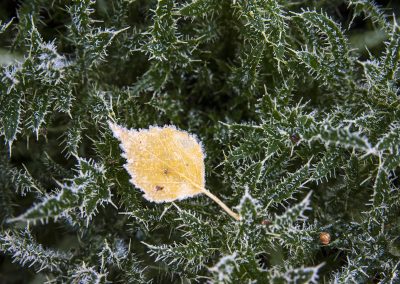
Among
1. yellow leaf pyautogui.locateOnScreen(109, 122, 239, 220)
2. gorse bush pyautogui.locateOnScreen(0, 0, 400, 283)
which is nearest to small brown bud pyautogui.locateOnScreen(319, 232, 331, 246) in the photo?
gorse bush pyautogui.locateOnScreen(0, 0, 400, 283)

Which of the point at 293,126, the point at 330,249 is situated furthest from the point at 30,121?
the point at 330,249

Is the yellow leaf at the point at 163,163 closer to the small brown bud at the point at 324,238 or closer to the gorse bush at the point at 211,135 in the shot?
the gorse bush at the point at 211,135

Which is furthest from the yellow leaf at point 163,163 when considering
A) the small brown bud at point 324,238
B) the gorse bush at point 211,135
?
the small brown bud at point 324,238

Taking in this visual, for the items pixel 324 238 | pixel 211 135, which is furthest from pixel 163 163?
pixel 324 238

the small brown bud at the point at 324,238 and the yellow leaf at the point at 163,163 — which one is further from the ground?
the yellow leaf at the point at 163,163

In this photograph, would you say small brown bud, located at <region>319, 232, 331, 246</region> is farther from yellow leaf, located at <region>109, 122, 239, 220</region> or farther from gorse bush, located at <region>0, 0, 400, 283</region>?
yellow leaf, located at <region>109, 122, 239, 220</region>

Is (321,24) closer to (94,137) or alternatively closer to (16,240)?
(94,137)

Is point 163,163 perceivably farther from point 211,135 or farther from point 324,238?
point 324,238
